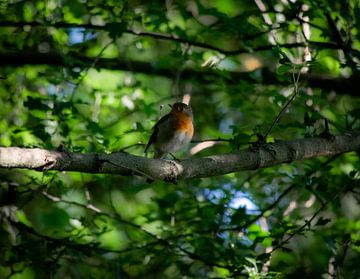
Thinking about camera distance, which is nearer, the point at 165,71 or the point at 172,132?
the point at 172,132

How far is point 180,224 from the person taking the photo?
519 centimetres

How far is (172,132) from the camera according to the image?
198 inches

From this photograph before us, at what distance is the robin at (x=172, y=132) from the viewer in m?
5.02

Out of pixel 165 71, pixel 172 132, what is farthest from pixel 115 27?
pixel 165 71

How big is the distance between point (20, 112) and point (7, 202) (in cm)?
128

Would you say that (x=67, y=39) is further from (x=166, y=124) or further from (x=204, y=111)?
(x=204, y=111)

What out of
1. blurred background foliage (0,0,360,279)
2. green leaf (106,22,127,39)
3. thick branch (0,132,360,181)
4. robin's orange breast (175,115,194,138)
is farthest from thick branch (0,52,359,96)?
thick branch (0,132,360,181)

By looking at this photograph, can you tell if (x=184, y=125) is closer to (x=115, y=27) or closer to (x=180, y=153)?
(x=180, y=153)

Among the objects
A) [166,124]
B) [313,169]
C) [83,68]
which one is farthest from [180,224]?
[83,68]

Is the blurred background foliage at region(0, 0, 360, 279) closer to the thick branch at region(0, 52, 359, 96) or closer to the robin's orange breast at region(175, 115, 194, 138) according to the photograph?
the thick branch at region(0, 52, 359, 96)

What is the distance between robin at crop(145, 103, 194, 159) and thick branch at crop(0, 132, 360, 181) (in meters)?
1.36

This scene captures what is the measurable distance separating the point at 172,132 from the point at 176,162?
5.78 feet

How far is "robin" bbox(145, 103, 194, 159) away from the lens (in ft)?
16.5

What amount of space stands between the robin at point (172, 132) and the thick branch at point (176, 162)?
1.36m
